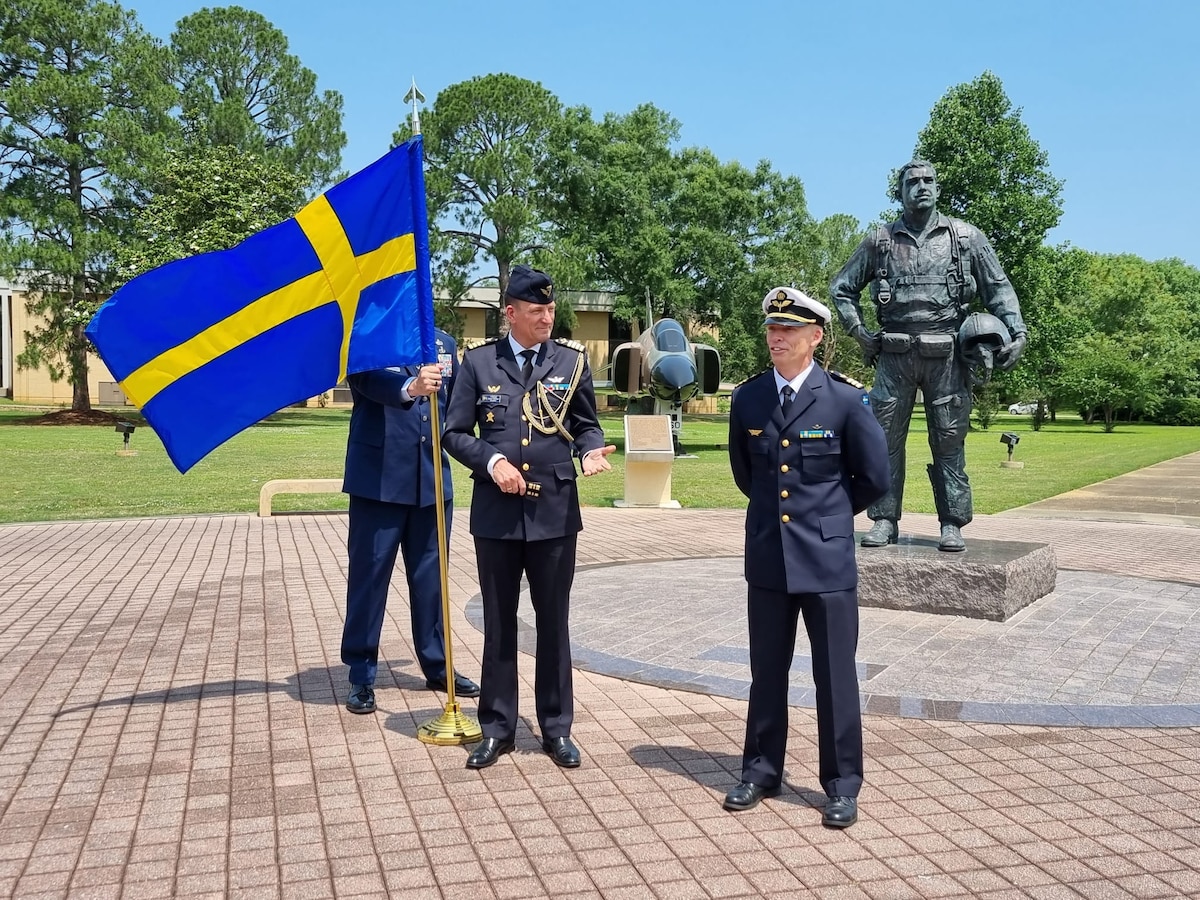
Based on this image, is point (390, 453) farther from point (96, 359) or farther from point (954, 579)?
point (96, 359)

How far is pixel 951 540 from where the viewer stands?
24.4ft

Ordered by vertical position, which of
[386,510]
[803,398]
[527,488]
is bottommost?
[386,510]

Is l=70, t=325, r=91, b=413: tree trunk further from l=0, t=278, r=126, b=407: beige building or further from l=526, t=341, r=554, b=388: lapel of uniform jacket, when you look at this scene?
l=526, t=341, r=554, b=388: lapel of uniform jacket

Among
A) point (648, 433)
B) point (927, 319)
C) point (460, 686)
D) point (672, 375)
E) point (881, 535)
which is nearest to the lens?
point (460, 686)

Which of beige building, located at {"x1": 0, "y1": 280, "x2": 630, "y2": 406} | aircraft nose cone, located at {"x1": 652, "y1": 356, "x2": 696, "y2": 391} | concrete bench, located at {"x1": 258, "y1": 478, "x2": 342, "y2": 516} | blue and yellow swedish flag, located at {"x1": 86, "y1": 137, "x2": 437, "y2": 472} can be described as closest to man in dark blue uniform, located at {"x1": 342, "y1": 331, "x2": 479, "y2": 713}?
blue and yellow swedish flag, located at {"x1": 86, "y1": 137, "x2": 437, "y2": 472}

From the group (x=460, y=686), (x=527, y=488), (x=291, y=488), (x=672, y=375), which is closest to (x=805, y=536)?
(x=527, y=488)

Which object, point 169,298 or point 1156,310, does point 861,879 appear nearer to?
point 169,298

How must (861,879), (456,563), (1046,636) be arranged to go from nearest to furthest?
(861,879) → (1046,636) → (456,563)

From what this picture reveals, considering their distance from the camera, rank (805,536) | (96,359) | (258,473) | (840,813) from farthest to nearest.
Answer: (96,359)
(258,473)
(805,536)
(840,813)

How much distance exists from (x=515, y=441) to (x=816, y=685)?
1555 mm

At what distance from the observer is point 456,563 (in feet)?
31.3

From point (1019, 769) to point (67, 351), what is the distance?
40.3m

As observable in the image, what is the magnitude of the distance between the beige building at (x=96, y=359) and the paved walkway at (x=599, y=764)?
137ft

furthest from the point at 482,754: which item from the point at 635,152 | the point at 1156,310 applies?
the point at 1156,310
